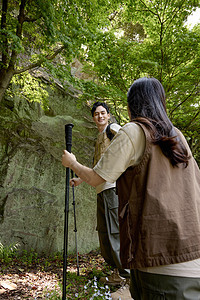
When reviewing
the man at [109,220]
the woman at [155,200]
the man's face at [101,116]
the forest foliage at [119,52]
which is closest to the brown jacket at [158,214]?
the woman at [155,200]

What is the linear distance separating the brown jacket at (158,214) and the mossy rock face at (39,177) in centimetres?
432

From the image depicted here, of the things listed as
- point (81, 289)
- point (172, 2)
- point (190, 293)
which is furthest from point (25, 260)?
point (172, 2)

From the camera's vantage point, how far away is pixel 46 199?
17.7 ft

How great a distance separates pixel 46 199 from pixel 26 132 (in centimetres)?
166

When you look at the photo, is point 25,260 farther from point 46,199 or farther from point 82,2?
point 82,2

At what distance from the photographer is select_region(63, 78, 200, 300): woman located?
1071 mm

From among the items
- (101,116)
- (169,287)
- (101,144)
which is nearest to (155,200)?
(169,287)

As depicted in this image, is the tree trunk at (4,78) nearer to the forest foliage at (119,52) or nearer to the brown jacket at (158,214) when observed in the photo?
the forest foliage at (119,52)

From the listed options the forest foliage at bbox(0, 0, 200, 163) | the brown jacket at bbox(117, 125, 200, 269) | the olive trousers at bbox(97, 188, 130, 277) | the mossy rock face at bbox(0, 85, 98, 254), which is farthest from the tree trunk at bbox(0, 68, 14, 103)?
the brown jacket at bbox(117, 125, 200, 269)

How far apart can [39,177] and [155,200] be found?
4687 mm

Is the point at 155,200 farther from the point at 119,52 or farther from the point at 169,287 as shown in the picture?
the point at 119,52

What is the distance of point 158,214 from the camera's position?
1.09 metres

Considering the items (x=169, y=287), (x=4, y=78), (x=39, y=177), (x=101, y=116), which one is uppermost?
(x=4, y=78)

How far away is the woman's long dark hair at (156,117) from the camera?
117 centimetres
